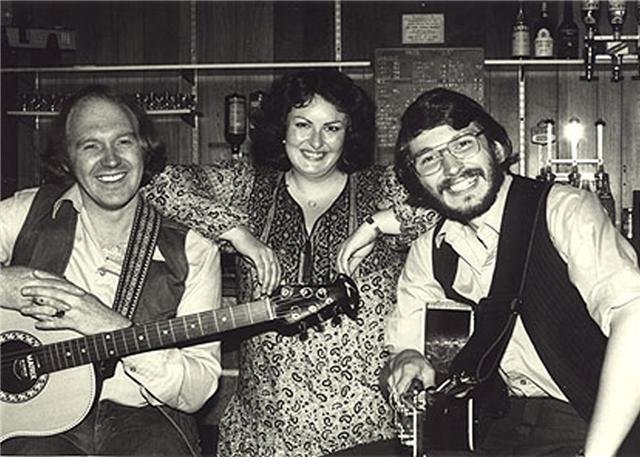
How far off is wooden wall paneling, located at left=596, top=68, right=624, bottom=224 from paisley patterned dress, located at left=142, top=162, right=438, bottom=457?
2778mm

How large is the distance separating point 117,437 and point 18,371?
0.37m

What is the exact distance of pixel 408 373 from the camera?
2.16m

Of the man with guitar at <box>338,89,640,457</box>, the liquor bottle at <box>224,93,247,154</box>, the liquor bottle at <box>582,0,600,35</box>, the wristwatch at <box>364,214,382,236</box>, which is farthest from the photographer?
the liquor bottle at <box>224,93,247,154</box>

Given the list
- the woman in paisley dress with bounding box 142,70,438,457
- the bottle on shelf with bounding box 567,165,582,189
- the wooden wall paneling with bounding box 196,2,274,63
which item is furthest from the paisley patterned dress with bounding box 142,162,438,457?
the wooden wall paneling with bounding box 196,2,274,63

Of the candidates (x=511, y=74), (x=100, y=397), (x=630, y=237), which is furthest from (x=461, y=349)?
(x=511, y=74)

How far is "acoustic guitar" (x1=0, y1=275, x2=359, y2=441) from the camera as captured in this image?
2324mm

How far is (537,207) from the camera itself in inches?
85.8

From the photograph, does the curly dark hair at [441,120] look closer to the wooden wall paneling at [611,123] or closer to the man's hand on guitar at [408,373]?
the man's hand on guitar at [408,373]

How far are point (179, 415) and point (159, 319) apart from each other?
0.26 metres

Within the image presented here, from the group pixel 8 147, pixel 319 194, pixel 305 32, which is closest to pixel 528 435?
pixel 319 194

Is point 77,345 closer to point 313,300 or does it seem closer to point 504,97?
point 313,300

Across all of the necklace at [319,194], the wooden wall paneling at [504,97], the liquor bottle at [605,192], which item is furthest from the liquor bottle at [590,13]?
the necklace at [319,194]

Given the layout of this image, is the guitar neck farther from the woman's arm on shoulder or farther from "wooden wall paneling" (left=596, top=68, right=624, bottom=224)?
"wooden wall paneling" (left=596, top=68, right=624, bottom=224)

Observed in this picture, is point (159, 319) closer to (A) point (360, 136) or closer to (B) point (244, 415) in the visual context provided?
(B) point (244, 415)
